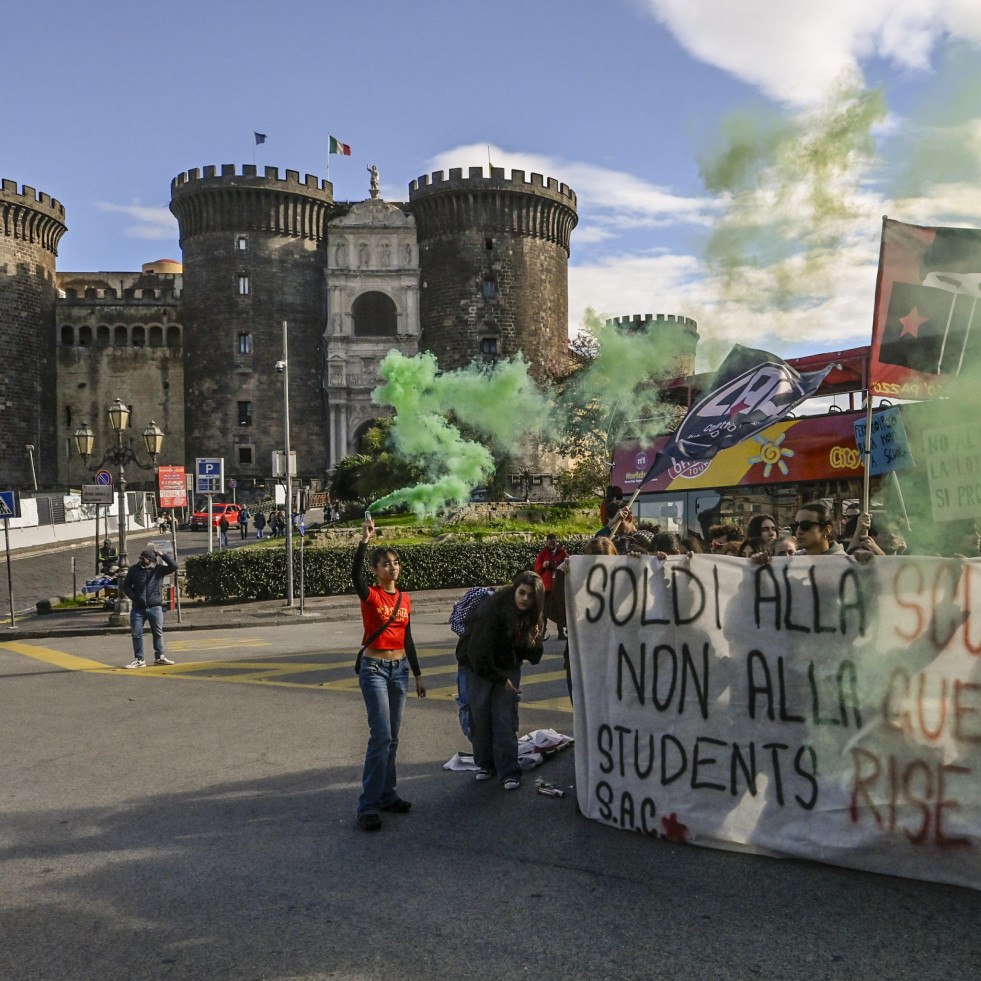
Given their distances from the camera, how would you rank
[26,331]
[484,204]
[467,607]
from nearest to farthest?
[467,607] < [484,204] < [26,331]

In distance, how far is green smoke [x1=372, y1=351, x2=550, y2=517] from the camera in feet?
131

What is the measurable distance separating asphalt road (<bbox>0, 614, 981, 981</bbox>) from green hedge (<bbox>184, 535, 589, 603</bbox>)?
54.6 feet

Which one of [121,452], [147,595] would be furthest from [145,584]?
[121,452]

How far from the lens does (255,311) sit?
225ft

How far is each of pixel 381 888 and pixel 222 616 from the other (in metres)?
17.6

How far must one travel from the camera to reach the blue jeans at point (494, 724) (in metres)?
6.91

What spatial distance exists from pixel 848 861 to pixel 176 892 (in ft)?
11.0

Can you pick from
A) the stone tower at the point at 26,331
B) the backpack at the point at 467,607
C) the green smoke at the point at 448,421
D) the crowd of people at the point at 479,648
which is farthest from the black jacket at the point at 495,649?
the stone tower at the point at 26,331

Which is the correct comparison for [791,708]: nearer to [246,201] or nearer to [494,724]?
[494,724]

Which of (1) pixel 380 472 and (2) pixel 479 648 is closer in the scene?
(2) pixel 479 648

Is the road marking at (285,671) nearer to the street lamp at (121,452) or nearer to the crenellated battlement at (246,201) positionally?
the street lamp at (121,452)

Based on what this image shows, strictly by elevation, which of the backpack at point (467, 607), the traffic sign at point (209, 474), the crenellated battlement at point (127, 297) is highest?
the crenellated battlement at point (127, 297)

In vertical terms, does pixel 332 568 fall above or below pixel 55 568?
above

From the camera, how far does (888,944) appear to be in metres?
4.29
